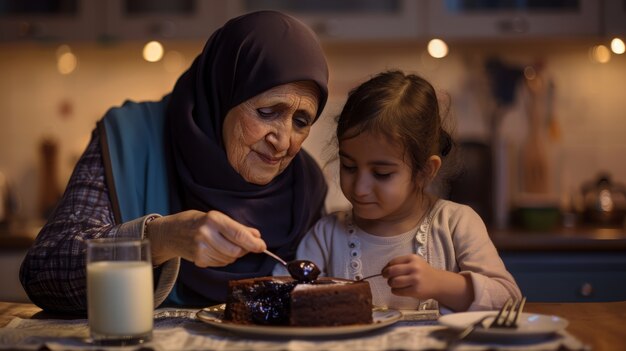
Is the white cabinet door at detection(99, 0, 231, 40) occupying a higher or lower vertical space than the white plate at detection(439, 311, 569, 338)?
higher

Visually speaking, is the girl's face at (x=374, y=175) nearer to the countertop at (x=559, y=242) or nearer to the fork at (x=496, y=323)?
the fork at (x=496, y=323)

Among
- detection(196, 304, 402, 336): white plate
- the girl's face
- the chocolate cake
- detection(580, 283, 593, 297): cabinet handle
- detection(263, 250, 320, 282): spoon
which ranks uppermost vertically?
the girl's face

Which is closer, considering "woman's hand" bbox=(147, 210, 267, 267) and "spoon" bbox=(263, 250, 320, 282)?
"woman's hand" bbox=(147, 210, 267, 267)

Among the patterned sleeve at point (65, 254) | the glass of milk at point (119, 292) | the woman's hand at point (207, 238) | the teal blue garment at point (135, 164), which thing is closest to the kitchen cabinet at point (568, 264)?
the teal blue garment at point (135, 164)

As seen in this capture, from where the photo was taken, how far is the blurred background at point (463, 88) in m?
3.15

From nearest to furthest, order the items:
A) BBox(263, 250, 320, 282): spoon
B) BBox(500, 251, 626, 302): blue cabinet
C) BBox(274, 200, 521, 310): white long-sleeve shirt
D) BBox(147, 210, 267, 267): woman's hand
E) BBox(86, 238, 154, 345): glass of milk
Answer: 1. BBox(86, 238, 154, 345): glass of milk
2. BBox(147, 210, 267, 267): woman's hand
3. BBox(263, 250, 320, 282): spoon
4. BBox(274, 200, 521, 310): white long-sleeve shirt
5. BBox(500, 251, 626, 302): blue cabinet

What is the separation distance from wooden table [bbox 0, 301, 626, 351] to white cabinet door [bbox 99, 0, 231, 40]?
1.95m

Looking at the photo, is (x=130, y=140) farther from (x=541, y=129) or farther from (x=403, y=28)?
(x=541, y=129)

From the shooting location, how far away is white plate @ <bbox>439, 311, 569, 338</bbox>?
44.7 inches

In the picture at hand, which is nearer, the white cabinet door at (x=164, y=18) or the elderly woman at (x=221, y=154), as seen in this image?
the elderly woman at (x=221, y=154)

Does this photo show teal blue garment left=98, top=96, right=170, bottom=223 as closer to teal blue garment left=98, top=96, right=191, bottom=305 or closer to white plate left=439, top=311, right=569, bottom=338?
teal blue garment left=98, top=96, right=191, bottom=305

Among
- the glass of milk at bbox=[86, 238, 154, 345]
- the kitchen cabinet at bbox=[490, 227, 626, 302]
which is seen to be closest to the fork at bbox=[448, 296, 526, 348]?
the glass of milk at bbox=[86, 238, 154, 345]

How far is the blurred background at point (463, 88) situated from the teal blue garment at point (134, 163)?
138 cm

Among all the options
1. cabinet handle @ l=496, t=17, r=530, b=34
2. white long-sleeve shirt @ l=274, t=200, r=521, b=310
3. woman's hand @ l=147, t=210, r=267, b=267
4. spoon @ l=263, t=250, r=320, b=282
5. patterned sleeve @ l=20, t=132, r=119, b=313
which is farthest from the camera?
cabinet handle @ l=496, t=17, r=530, b=34
